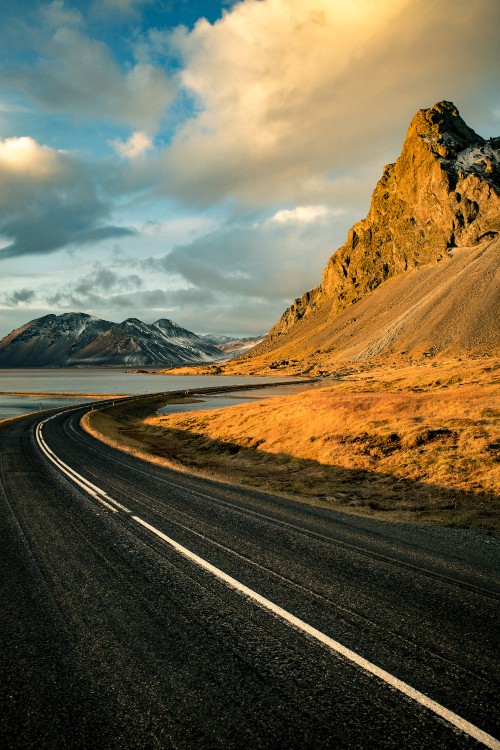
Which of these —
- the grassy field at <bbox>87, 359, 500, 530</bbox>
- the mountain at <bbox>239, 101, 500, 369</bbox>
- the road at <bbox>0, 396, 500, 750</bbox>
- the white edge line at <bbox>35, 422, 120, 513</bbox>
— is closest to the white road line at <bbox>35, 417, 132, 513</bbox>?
the white edge line at <bbox>35, 422, 120, 513</bbox>

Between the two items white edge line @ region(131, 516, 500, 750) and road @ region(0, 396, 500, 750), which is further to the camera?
road @ region(0, 396, 500, 750)

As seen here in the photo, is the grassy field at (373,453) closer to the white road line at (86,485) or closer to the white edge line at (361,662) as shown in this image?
the white road line at (86,485)

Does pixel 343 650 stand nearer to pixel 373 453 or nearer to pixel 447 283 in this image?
pixel 373 453

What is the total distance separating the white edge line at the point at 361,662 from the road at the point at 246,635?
2 centimetres

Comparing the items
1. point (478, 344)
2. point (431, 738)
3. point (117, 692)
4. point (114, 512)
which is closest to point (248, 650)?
point (117, 692)

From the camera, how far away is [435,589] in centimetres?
670

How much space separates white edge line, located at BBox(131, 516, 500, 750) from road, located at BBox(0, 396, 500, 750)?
17 millimetres

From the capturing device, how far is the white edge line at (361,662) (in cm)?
378

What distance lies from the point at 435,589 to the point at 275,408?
29912 millimetres

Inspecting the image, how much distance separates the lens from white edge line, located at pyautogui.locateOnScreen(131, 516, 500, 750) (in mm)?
3777

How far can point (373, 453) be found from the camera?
66.0 feet

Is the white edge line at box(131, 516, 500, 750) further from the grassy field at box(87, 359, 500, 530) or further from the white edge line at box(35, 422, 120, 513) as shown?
the grassy field at box(87, 359, 500, 530)

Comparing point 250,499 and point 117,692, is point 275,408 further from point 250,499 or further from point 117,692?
point 117,692

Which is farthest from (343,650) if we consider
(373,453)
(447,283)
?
(447,283)
